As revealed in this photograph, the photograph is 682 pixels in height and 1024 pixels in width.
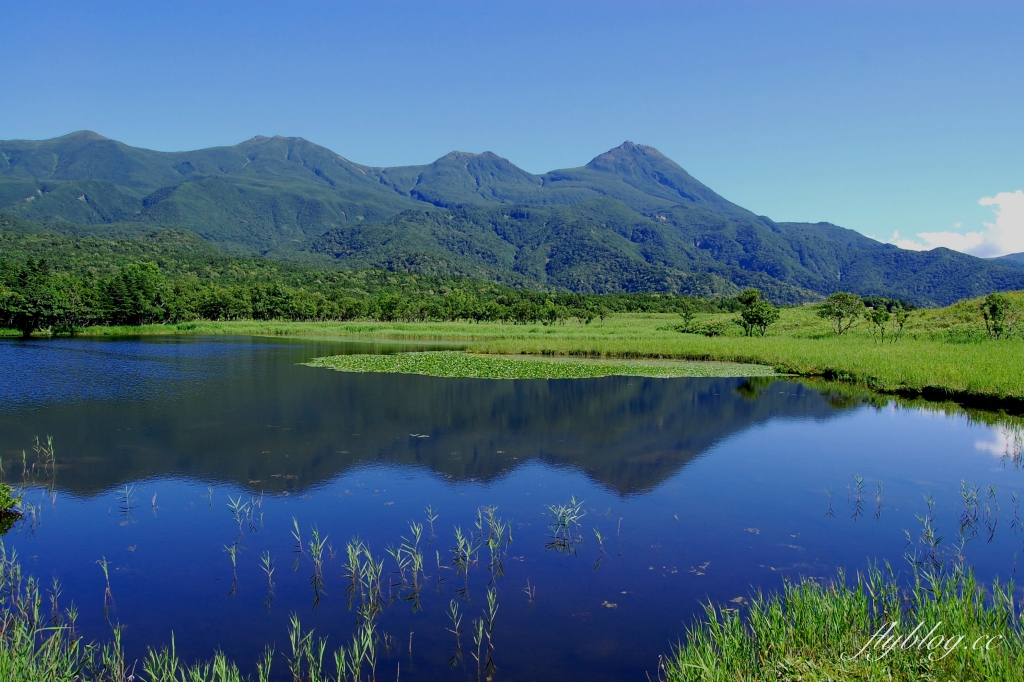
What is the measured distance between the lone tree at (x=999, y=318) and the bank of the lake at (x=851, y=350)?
2.98 feet

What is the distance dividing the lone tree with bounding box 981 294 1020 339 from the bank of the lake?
35.8 inches

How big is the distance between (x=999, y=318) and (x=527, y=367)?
1480 inches

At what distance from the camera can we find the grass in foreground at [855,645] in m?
6.39

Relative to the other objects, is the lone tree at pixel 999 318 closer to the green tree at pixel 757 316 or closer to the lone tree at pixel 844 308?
the lone tree at pixel 844 308

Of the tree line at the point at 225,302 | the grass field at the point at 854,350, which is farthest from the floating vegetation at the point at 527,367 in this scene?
the tree line at the point at 225,302

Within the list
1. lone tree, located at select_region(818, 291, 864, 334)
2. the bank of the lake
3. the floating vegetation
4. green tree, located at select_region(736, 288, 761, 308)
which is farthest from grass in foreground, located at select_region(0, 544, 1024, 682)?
green tree, located at select_region(736, 288, 761, 308)

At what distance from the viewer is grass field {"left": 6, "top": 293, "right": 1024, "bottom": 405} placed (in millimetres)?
28953

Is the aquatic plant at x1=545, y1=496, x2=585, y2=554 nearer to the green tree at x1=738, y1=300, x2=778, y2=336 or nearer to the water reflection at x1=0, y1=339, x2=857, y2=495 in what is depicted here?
the water reflection at x1=0, y1=339, x2=857, y2=495

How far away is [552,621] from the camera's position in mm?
9289

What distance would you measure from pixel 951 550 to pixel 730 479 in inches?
230

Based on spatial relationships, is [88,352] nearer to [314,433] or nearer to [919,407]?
[314,433]

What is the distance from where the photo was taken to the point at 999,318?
48.8 meters

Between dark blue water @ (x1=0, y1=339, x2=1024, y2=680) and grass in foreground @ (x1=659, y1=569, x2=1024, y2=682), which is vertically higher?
grass in foreground @ (x1=659, y1=569, x2=1024, y2=682)

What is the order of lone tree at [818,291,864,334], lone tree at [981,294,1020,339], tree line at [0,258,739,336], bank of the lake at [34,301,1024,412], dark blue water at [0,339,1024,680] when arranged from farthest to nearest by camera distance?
tree line at [0,258,739,336] → lone tree at [818,291,864,334] → lone tree at [981,294,1020,339] → bank of the lake at [34,301,1024,412] → dark blue water at [0,339,1024,680]
